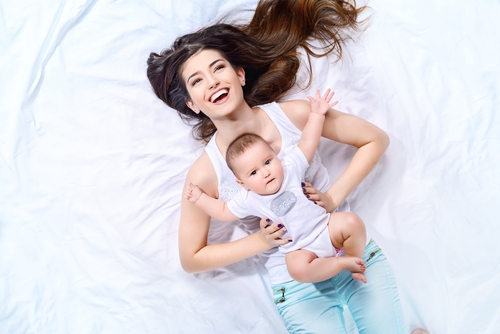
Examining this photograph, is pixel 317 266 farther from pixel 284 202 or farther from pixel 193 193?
pixel 193 193

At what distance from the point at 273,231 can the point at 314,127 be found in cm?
42

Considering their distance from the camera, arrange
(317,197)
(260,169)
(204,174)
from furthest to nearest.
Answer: (204,174) → (317,197) → (260,169)

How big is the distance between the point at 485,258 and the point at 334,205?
0.61 meters

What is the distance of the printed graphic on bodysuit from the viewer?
1.79 metres

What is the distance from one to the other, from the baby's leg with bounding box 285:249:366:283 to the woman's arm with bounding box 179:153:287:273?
0.18 metres

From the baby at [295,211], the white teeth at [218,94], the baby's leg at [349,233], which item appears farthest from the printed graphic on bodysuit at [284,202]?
the white teeth at [218,94]

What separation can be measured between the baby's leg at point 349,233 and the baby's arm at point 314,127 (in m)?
0.25

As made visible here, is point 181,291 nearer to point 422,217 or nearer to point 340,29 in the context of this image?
point 422,217

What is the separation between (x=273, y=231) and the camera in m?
1.84

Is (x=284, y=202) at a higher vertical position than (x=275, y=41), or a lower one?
lower

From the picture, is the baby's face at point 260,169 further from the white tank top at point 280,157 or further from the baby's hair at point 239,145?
the white tank top at point 280,157

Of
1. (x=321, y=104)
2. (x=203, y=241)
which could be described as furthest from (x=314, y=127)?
(x=203, y=241)

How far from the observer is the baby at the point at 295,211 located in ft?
5.74

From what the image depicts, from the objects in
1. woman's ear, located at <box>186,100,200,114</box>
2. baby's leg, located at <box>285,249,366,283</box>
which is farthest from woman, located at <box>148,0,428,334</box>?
baby's leg, located at <box>285,249,366,283</box>
